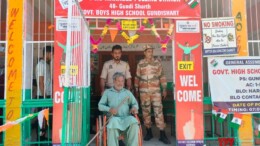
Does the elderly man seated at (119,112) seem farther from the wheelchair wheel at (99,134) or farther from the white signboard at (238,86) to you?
the white signboard at (238,86)

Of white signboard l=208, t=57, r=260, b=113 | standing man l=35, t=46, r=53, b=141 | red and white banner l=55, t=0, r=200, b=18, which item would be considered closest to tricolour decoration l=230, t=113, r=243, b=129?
white signboard l=208, t=57, r=260, b=113

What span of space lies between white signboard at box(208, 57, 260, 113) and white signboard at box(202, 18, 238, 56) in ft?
0.59

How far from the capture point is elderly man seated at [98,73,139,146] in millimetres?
4340

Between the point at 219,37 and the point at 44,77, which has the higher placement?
the point at 219,37

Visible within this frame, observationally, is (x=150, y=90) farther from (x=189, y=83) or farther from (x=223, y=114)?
(x=223, y=114)

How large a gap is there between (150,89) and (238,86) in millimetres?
1557

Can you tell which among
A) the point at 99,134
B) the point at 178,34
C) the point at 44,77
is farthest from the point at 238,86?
the point at 44,77

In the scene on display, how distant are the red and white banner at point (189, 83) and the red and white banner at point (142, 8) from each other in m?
0.19

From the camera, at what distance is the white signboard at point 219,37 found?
16.9ft

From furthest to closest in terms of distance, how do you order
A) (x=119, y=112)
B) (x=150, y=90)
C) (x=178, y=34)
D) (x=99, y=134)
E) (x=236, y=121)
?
(x=150, y=90) → (x=178, y=34) → (x=236, y=121) → (x=119, y=112) → (x=99, y=134)

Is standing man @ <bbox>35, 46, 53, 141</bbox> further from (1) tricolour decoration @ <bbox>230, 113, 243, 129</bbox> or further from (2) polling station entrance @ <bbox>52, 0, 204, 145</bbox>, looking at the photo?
(1) tricolour decoration @ <bbox>230, 113, 243, 129</bbox>

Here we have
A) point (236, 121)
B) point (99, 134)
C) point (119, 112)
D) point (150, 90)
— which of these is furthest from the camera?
point (150, 90)

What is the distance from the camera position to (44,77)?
5250mm

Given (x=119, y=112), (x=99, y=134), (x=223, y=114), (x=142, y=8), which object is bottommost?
(x=99, y=134)
